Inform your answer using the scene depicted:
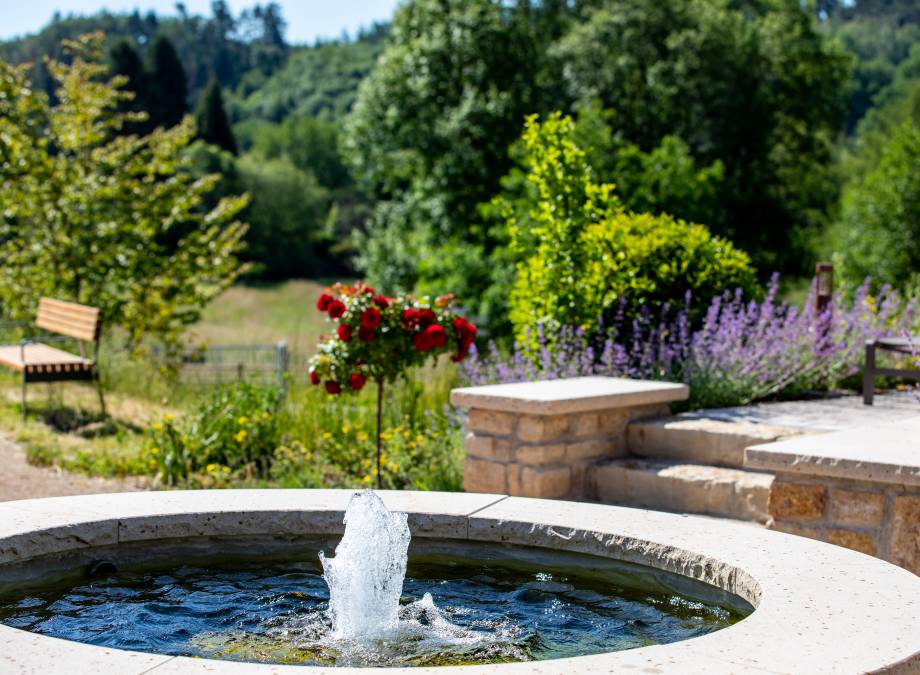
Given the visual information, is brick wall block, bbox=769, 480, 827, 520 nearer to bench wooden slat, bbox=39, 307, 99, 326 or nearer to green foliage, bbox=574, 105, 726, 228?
bench wooden slat, bbox=39, 307, 99, 326

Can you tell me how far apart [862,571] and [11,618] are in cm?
241

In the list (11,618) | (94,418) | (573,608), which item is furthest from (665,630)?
(94,418)

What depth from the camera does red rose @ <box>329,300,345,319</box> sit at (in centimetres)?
615

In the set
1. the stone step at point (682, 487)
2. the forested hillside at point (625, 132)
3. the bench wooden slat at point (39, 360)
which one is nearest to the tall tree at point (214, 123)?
the forested hillside at point (625, 132)

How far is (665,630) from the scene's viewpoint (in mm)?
2908

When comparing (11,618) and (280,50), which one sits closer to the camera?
(11,618)

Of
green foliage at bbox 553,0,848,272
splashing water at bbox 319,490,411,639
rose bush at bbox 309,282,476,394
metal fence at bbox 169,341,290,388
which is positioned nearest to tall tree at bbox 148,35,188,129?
green foliage at bbox 553,0,848,272

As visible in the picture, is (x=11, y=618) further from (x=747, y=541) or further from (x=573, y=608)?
(x=747, y=541)

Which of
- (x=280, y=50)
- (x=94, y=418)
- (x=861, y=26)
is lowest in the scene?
(x=94, y=418)

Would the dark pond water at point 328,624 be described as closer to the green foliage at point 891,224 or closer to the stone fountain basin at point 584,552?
the stone fountain basin at point 584,552

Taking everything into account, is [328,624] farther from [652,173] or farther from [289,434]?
[652,173]

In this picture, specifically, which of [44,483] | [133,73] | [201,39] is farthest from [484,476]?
[201,39]

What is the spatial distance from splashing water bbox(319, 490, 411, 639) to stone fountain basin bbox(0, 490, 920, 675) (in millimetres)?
424

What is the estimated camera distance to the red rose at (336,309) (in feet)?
20.2
